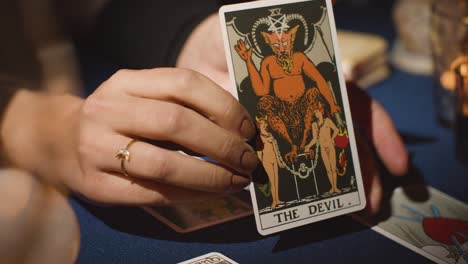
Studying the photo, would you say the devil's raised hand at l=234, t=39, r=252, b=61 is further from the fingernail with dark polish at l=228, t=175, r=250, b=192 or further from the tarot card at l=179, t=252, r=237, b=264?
the tarot card at l=179, t=252, r=237, b=264

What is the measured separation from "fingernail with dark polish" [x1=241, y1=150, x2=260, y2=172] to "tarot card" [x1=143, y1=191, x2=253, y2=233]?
157 millimetres

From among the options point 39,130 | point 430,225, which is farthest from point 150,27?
point 430,225

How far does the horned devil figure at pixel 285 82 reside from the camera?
73cm

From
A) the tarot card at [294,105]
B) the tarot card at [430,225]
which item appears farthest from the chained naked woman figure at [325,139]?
the tarot card at [430,225]

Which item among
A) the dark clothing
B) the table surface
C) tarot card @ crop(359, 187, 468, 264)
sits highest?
the dark clothing

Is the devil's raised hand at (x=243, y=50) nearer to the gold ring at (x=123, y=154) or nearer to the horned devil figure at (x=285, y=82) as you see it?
the horned devil figure at (x=285, y=82)

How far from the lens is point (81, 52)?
1.54 meters

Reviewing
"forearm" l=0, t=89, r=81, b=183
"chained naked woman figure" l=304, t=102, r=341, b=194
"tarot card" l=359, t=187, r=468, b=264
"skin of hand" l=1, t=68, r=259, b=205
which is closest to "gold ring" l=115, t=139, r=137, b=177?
"skin of hand" l=1, t=68, r=259, b=205

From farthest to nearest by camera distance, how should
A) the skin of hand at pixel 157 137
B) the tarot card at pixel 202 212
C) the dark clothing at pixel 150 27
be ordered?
the dark clothing at pixel 150 27, the tarot card at pixel 202 212, the skin of hand at pixel 157 137

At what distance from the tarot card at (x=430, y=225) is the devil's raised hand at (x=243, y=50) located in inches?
12.5

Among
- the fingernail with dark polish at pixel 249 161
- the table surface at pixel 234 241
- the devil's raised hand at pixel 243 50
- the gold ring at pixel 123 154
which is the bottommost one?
the table surface at pixel 234 241

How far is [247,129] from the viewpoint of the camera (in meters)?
0.71

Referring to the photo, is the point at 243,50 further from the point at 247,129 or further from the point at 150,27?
the point at 150,27

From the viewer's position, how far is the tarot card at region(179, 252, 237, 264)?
2.39 ft
